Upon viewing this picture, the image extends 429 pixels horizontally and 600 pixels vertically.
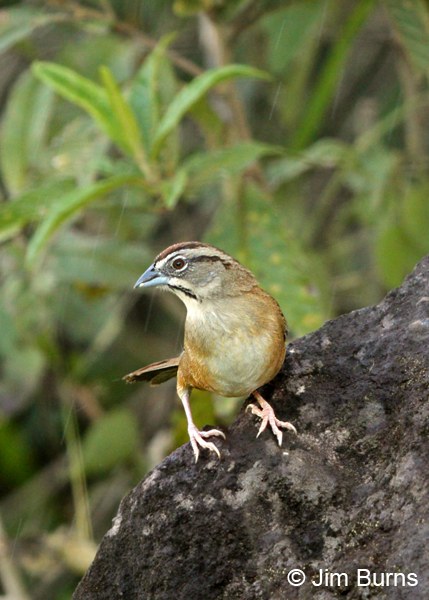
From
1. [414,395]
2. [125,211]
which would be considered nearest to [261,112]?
[125,211]

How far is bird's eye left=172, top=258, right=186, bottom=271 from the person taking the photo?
2.95 m

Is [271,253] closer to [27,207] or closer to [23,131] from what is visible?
[27,207]

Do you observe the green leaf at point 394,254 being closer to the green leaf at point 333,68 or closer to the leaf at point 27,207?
the green leaf at point 333,68

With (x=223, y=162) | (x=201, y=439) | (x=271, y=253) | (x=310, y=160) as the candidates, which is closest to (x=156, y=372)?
(x=201, y=439)

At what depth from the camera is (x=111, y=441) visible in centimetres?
540

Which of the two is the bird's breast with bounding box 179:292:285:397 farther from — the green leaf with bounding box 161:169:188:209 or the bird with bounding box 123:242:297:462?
the green leaf with bounding box 161:169:188:209

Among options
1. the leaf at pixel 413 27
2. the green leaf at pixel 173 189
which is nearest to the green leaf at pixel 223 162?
the green leaf at pixel 173 189

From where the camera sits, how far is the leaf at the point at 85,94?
12.9ft

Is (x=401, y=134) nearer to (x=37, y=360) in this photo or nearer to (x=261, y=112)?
(x=261, y=112)

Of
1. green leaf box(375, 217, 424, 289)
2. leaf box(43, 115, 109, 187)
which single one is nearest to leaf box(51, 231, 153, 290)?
leaf box(43, 115, 109, 187)

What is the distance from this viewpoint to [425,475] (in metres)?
2.21

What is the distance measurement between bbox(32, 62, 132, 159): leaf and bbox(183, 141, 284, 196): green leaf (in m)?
0.37

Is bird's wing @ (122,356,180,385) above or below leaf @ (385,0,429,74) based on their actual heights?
below

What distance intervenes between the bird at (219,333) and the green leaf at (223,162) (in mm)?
Result: 1028
